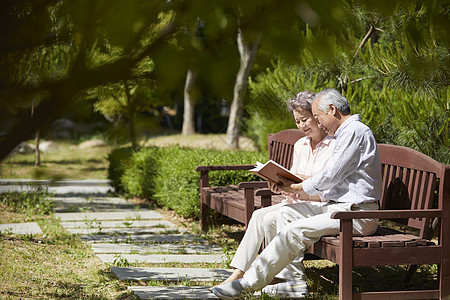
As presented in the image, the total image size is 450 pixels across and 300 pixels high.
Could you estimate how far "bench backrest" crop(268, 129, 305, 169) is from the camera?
6.12 metres

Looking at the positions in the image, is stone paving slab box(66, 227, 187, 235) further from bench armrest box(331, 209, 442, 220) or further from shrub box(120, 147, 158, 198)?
bench armrest box(331, 209, 442, 220)

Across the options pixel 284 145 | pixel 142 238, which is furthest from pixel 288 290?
pixel 142 238

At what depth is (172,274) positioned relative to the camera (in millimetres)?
4910

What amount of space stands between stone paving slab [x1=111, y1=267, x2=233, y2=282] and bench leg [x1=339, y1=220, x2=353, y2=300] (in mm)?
1288

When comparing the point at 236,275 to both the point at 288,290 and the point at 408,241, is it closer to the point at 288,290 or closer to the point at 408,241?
the point at 288,290

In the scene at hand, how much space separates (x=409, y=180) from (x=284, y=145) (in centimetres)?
223

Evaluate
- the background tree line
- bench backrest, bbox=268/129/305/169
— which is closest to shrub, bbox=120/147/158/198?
bench backrest, bbox=268/129/305/169

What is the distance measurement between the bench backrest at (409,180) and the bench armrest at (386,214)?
18 centimetres

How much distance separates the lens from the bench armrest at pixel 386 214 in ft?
11.9

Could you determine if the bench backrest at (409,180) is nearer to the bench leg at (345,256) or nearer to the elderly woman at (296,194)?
the elderly woman at (296,194)

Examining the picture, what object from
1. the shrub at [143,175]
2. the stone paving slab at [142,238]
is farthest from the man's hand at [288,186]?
the shrub at [143,175]

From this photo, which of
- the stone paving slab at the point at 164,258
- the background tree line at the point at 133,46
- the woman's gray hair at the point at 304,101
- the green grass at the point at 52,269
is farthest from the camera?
the stone paving slab at the point at 164,258

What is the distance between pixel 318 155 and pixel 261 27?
116 inches

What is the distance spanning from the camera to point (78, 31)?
1.83 m
